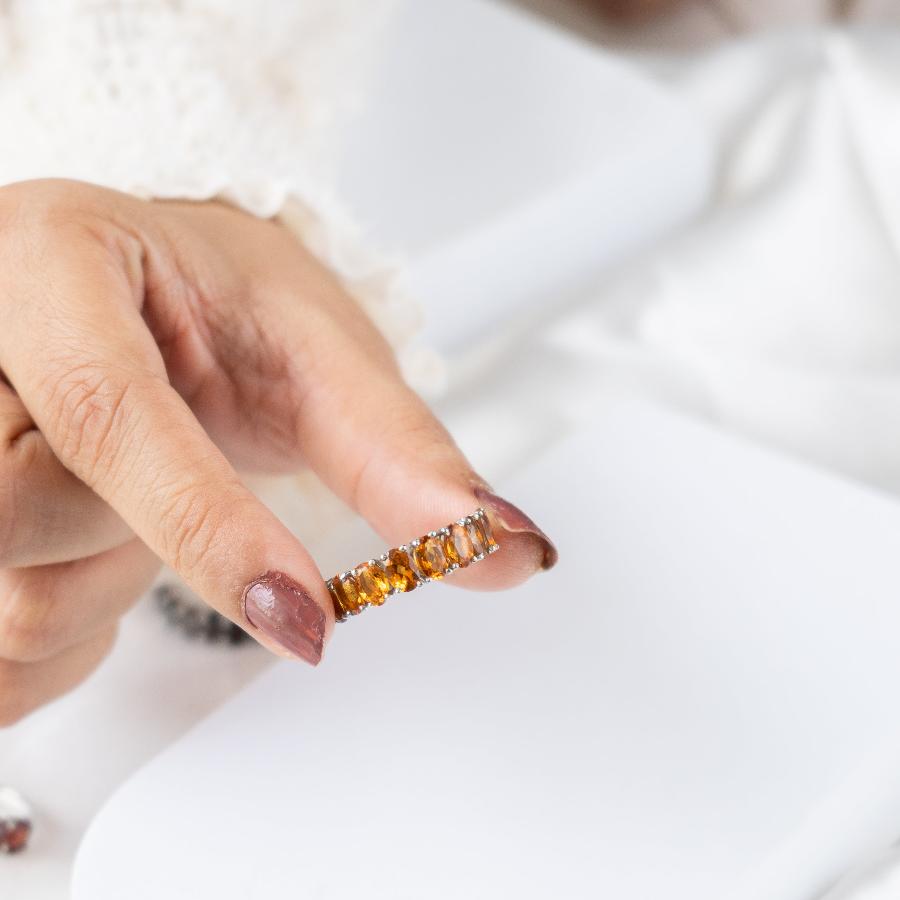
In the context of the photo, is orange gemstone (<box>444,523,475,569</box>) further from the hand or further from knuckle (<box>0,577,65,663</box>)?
knuckle (<box>0,577,65,663</box>)

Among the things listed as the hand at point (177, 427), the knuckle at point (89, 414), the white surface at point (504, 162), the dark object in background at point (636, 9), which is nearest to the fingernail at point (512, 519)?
the hand at point (177, 427)

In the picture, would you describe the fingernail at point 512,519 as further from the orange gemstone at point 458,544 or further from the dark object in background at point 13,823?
the dark object in background at point 13,823

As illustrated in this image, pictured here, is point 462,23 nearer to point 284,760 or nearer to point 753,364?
point 753,364

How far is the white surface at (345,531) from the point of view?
0.46 m

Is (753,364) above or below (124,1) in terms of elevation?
below

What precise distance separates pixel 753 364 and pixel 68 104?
39 centimetres

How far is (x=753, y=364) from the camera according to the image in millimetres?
687

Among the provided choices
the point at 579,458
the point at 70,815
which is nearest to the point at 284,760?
the point at 70,815

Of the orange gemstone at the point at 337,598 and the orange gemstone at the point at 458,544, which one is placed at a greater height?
the orange gemstone at the point at 458,544

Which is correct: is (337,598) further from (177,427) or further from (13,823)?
(13,823)

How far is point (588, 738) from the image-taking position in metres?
0.42

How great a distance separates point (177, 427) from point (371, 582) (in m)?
0.07

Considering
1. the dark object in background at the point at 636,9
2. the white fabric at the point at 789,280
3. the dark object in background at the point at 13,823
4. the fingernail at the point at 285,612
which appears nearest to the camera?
the fingernail at the point at 285,612

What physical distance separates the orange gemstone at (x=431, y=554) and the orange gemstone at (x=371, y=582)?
0.01 meters
